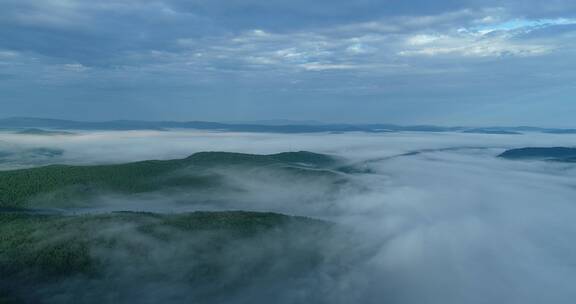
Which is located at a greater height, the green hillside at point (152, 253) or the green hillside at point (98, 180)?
the green hillside at point (98, 180)

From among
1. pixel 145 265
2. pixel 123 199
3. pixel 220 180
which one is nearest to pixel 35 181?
pixel 123 199

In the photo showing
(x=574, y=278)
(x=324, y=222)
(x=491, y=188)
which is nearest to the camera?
(x=574, y=278)

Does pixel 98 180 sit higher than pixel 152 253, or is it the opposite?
pixel 98 180

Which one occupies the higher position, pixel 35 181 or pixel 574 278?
pixel 35 181

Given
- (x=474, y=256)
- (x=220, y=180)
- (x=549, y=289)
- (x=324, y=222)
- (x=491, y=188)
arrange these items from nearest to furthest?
(x=549, y=289)
(x=474, y=256)
(x=324, y=222)
(x=220, y=180)
(x=491, y=188)

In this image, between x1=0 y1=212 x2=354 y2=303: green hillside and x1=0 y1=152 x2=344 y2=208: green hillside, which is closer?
x1=0 y1=212 x2=354 y2=303: green hillside

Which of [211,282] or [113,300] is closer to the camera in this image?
[113,300]

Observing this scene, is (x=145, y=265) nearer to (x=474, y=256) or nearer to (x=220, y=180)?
(x=474, y=256)

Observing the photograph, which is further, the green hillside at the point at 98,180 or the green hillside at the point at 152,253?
the green hillside at the point at 98,180

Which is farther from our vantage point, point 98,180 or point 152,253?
point 98,180

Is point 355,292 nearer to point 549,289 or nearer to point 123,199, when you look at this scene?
point 549,289

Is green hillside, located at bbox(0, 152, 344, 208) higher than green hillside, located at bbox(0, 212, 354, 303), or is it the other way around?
green hillside, located at bbox(0, 152, 344, 208)
